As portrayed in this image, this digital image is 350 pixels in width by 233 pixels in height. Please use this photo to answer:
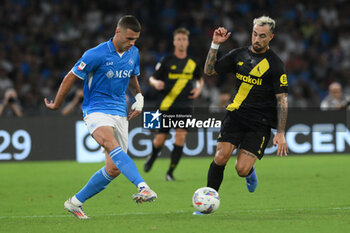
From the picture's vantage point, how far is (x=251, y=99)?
762cm

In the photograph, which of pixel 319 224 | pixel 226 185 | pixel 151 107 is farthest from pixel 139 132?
pixel 319 224

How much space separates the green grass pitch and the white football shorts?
82cm

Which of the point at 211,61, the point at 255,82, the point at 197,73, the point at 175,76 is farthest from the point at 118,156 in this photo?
the point at 197,73

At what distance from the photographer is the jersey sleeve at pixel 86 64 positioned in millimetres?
6852

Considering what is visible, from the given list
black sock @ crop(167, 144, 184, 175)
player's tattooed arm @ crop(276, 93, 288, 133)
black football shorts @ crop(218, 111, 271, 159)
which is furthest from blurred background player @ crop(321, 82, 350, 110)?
player's tattooed arm @ crop(276, 93, 288, 133)

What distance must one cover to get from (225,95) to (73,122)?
12.2 feet

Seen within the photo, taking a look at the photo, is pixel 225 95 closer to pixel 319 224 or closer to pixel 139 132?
pixel 139 132

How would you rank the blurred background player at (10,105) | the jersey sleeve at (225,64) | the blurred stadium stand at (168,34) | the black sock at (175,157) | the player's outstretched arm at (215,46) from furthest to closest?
the blurred stadium stand at (168,34), the blurred background player at (10,105), the black sock at (175,157), the jersey sleeve at (225,64), the player's outstretched arm at (215,46)

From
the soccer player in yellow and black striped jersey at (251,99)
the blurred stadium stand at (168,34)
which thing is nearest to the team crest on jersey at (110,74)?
the soccer player in yellow and black striped jersey at (251,99)

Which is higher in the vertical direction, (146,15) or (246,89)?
(146,15)

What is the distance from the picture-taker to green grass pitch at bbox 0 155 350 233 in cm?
650

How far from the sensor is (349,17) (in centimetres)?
2097

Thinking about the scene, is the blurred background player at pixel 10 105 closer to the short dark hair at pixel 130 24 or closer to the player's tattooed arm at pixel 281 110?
the short dark hair at pixel 130 24

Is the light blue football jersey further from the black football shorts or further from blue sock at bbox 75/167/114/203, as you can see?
the black football shorts
